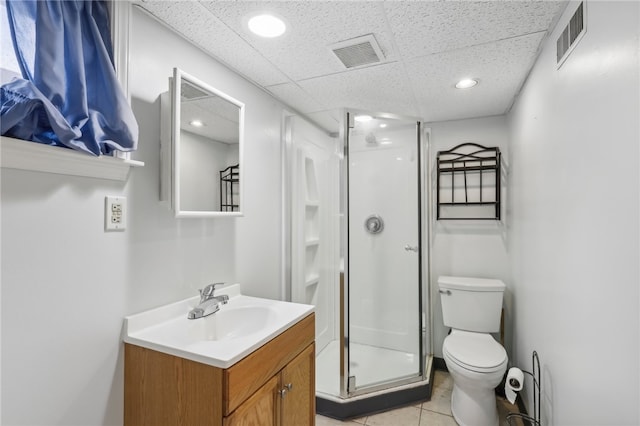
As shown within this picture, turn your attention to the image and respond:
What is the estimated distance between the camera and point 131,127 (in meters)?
1.10

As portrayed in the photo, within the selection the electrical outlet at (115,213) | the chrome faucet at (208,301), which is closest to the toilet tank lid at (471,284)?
the chrome faucet at (208,301)

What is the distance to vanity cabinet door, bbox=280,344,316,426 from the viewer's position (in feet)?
4.40

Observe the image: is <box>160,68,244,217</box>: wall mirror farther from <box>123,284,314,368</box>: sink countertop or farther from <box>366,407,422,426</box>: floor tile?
<box>366,407,422,426</box>: floor tile

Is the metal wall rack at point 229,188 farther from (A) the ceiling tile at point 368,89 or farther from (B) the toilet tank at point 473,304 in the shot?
(B) the toilet tank at point 473,304

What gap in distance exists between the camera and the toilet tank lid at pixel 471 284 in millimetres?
2289

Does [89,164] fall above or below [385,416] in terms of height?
above

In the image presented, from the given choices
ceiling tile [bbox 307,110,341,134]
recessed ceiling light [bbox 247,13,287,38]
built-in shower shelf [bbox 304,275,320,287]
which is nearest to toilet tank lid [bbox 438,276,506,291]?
built-in shower shelf [bbox 304,275,320,287]

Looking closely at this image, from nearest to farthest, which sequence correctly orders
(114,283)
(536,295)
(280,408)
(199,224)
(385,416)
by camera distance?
1. (114,283)
2. (280,408)
3. (199,224)
4. (536,295)
5. (385,416)

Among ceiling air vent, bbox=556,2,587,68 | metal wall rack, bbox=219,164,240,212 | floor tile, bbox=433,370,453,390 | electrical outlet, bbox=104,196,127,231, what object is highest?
ceiling air vent, bbox=556,2,587,68

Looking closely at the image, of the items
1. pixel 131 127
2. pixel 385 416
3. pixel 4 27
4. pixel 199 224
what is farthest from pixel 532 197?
pixel 4 27

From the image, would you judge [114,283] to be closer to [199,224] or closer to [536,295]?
[199,224]

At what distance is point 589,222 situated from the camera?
40.7 inches

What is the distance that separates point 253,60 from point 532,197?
1743mm

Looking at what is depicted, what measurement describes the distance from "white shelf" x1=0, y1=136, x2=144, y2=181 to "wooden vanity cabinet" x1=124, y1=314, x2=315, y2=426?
67 centimetres
